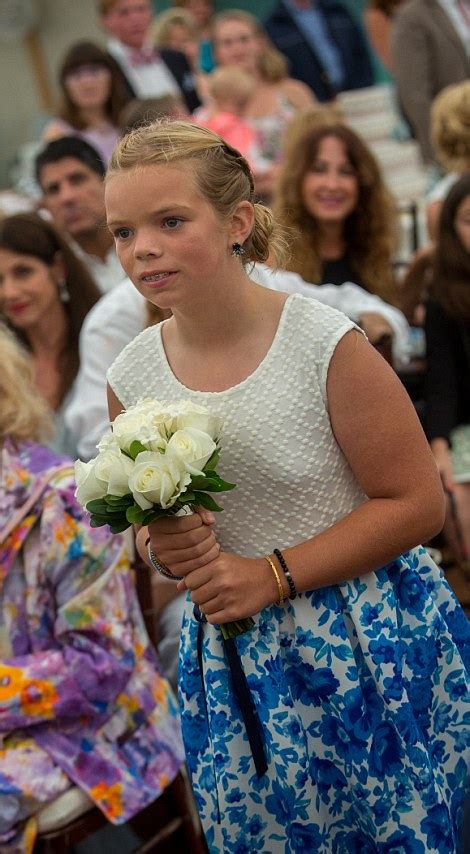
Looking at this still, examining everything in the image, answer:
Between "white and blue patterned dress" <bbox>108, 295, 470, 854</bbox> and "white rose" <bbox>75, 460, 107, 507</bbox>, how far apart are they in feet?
0.74

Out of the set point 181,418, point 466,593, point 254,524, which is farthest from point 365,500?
point 466,593

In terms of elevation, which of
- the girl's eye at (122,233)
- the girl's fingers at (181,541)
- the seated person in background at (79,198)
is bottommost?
the girl's fingers at (181,541)

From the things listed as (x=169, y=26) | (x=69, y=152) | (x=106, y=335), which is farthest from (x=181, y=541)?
(x=169, y=26)

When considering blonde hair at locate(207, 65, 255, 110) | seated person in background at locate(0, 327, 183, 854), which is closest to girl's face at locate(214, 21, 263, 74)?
blonde hair at locate(207, 65, 255, 110)

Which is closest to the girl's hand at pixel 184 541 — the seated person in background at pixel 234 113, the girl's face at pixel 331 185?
the girl's face at pixel 331 185

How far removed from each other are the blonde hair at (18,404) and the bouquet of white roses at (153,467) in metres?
0.91

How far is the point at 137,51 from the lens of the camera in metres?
8.19

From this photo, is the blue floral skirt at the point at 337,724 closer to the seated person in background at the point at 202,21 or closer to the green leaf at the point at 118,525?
the green leaf at the point at 118,525

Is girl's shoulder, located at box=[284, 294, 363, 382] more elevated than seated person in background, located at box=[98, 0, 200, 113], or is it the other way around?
seated person in background, located at box=[98, 0, 200, 113]

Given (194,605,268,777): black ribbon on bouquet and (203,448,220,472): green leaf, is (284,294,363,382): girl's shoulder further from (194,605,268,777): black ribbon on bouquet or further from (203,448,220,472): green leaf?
(194,605,268,777): black ribbon on bouquet

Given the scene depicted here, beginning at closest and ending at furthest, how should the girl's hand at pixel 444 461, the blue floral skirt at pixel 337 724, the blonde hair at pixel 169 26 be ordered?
the blue floral skirt at pixel 337 724, the girl's hand at pixel 444 461, the blonde hair at pixel 169 26

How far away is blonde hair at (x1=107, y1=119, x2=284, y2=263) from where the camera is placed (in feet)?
6.23

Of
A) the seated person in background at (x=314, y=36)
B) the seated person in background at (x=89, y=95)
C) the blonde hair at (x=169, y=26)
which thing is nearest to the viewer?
the seated person in background at (x=89, y=95)

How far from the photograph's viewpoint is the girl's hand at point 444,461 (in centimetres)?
412
